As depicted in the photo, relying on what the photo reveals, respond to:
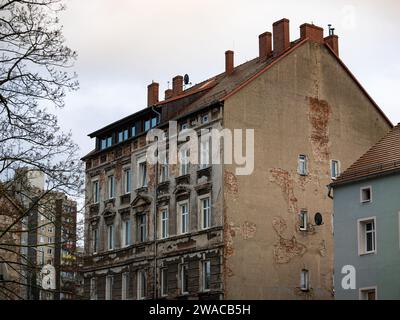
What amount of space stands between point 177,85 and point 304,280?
62.3 feet

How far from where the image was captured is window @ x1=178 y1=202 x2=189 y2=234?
46.0 meters

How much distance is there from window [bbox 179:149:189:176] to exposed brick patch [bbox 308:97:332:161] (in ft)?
23.0

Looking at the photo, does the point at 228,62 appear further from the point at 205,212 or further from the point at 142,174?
the point at 205,212

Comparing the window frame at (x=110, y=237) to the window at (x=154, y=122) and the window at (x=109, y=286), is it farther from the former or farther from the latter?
the window at (x=154, y=122)

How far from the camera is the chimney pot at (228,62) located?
2057 inches

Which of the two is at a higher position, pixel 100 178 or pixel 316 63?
pixel 316 63

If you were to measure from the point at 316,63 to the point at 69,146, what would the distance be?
27.6 metres

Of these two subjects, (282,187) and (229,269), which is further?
(282,187)

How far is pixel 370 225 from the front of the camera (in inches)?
1471
